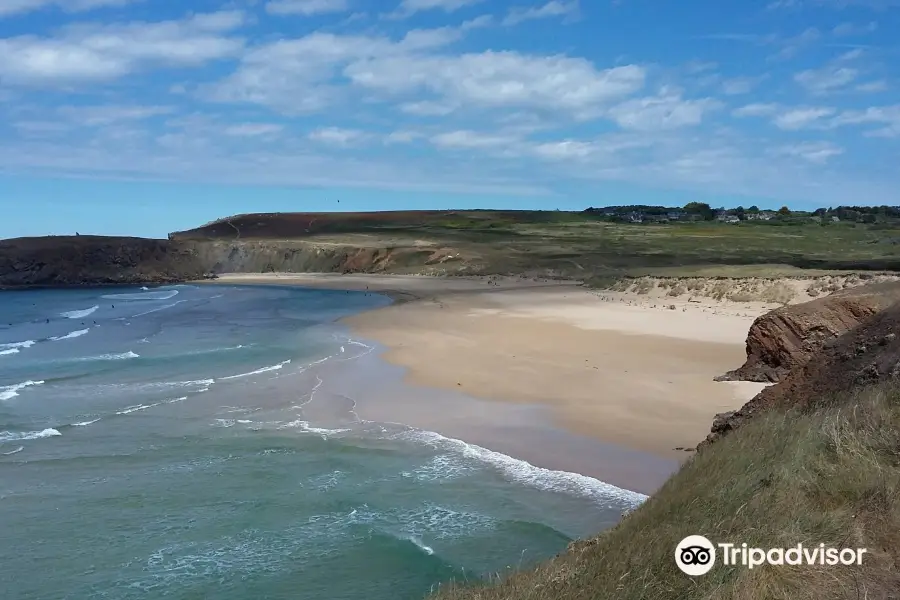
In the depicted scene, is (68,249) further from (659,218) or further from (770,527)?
(659,218)

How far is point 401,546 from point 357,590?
109 cm

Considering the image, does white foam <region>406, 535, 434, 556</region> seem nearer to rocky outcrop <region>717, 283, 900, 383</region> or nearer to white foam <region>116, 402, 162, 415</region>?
rocky outcrop <region>717, 283, 900, 383</region>

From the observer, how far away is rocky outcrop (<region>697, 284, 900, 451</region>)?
786cm

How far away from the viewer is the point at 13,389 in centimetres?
2066

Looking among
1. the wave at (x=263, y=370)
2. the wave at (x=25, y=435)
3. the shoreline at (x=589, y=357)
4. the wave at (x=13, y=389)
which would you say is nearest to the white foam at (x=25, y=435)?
the wave at (x=25, y=435)

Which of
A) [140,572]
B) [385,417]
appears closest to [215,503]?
[140,572]

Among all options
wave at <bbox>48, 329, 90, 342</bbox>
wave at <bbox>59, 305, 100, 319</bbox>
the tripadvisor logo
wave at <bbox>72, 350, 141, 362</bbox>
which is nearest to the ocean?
the tripadvisor logo

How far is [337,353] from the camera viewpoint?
2509 centimetres

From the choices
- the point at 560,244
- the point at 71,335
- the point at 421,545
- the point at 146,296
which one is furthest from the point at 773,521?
the point at 560,244

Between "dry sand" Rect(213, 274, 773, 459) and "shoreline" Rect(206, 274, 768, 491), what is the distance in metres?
0.04

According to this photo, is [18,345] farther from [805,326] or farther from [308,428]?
[805,326]

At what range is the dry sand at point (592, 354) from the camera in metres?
14.6

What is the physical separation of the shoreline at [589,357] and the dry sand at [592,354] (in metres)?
0.04

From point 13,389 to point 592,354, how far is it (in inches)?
653
